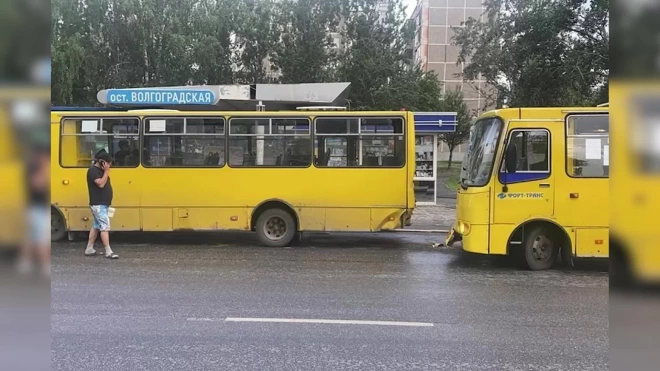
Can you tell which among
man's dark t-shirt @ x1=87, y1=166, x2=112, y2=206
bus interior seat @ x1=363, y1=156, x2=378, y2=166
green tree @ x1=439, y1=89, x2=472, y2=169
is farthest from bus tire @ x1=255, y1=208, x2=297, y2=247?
green tree @ x1=439, y1=89, x2=472, y2=169

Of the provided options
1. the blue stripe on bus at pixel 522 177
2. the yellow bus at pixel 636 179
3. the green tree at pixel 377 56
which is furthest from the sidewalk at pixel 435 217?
the yellow bus at pixel 636 179

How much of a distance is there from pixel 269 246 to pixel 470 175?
4.33 m

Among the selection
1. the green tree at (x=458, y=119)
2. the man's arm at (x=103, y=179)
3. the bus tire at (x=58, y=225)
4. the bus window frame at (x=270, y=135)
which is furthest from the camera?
the green tree at (x=458, y=119)

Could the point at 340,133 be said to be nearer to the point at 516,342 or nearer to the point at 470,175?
the point at 470,175

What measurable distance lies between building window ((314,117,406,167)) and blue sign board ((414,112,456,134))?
7127mm

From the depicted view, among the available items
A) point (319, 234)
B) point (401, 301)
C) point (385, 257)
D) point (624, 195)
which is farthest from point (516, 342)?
point (319, 234)

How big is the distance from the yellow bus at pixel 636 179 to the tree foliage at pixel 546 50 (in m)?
15.8

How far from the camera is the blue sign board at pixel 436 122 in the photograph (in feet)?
59.1

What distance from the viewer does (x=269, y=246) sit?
11125mm

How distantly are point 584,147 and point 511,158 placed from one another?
3.92 feet

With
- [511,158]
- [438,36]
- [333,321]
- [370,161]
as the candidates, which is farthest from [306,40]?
[438,36]

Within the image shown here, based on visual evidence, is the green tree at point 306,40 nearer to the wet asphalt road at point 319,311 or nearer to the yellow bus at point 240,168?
the yellow bus at point 240,168

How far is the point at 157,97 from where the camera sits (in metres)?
13.1

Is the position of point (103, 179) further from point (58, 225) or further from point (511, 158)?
point (511, 158)
